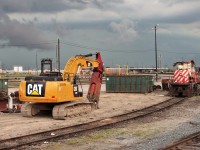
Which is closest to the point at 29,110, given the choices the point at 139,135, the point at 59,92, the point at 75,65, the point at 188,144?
the point at 59,92

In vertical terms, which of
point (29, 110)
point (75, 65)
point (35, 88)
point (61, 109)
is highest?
point (75, 65)

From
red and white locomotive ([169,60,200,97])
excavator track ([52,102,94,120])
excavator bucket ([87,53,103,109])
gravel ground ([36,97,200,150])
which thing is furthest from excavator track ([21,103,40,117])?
red and white locomotive ([169,60,200,97])

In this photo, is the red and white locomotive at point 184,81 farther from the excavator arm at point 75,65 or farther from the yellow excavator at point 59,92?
the excavator arm at point 75,65

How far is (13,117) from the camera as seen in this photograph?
1773 cm

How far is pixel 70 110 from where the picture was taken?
1750 cm

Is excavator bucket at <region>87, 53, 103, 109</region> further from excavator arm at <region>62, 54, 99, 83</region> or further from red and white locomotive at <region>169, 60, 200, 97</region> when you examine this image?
red and white locomotive at <region>169, 60, 200, 97</region>

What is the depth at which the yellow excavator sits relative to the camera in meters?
16.5

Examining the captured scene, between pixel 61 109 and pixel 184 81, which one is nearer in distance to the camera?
pixel 61 109

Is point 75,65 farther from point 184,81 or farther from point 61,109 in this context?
point 184,81

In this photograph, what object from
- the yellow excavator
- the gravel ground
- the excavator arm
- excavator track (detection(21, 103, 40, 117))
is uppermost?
the excavator arm

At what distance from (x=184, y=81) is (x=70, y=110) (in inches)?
606

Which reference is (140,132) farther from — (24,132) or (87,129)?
(24,132)

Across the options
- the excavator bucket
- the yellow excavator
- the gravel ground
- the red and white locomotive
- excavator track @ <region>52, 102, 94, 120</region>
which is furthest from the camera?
the red and white locomotive

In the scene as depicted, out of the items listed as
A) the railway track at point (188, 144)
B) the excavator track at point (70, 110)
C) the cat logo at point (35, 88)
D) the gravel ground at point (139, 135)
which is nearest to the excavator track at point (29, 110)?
the cat logo at point (35, 88)
